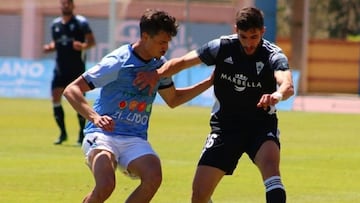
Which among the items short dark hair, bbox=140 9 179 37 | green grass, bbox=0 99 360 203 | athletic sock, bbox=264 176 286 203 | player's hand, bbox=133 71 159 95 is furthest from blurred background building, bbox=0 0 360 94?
athletic sock, bbox=264 176 286 203

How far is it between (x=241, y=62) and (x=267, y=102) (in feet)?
3.45

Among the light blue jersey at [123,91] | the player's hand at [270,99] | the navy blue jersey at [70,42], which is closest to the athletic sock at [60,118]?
the navy blue jersey at [70,42]

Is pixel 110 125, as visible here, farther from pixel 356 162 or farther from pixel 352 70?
pixel 352 70

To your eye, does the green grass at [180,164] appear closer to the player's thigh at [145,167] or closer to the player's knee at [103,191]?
the player's thigh at [145,167]

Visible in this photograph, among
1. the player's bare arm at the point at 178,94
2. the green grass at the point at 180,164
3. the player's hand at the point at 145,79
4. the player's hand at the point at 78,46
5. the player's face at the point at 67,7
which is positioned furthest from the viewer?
the player's hand at the point at 78,46

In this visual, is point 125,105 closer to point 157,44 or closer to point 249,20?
point 157,44

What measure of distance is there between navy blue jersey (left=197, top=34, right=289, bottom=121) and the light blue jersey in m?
0.71

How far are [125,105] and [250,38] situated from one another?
1249 millimetres

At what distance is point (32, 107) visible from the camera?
30500 mm

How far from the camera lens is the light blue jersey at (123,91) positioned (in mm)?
9859

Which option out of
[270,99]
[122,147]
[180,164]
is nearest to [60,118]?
[180,164]

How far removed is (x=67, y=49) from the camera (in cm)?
2041

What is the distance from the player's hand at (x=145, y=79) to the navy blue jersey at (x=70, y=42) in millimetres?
10405

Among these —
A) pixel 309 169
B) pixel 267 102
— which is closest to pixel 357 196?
pixel 309 169
